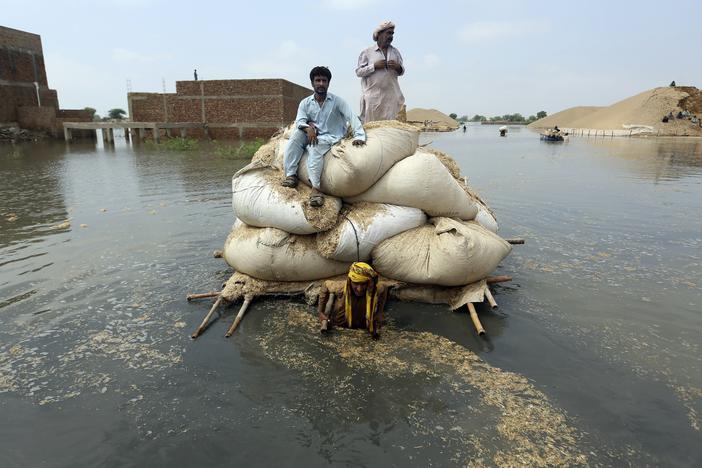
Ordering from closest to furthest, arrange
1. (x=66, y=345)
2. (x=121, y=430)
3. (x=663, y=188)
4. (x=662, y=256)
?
(x=121, y=430) < (x=66, y=345) < (x=662, y=256) < (x=663, y=188)

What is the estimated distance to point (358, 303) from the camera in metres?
3.83

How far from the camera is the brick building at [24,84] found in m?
27.0

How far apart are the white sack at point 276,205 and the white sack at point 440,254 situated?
66 cm

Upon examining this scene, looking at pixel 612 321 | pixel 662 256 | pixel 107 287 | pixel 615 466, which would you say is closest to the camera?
pixel 615 466

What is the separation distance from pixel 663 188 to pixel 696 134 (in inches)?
1676

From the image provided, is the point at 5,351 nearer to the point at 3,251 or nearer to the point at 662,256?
the point at 3,251

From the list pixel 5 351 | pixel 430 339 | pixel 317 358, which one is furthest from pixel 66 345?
pixel 430 339

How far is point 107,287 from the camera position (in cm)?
483

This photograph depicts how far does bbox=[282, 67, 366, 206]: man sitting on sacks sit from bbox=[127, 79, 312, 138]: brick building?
962 inches

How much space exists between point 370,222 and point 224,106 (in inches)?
1075

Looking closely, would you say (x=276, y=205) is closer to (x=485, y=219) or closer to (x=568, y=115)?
(x=485, y=219)

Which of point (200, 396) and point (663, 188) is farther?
point (663, 188)

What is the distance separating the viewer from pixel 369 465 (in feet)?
7.98

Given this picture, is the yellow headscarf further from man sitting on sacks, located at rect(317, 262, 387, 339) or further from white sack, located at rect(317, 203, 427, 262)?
white sack, located at rect(317, 203, 427, 262)
